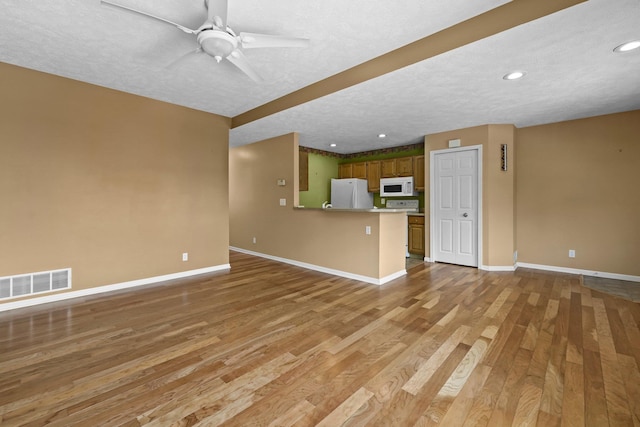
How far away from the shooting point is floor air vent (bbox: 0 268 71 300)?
2824mm

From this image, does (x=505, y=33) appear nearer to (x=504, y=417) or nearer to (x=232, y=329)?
(x=504, y=417)

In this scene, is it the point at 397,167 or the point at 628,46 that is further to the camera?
the point at 397,167

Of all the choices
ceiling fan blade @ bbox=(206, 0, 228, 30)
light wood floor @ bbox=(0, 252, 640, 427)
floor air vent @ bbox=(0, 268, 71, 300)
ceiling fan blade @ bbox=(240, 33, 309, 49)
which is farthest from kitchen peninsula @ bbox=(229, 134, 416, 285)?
floor air vent @ bbox=(0, 268, 71, 300)

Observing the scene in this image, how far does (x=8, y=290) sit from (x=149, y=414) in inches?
110

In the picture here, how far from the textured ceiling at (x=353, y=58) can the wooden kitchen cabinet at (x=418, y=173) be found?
157 centimetres

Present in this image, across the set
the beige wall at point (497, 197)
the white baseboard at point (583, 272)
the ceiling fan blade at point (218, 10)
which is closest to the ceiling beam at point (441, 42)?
the ceiling fan blade at point (218, 10)

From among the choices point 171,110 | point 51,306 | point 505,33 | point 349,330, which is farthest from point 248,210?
point 505,33

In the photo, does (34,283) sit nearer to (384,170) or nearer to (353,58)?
(353,58)

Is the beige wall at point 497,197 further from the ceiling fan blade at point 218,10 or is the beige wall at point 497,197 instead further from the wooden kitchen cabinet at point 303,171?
the ceiling fan blade at point 218,10

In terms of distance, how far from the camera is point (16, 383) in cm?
168

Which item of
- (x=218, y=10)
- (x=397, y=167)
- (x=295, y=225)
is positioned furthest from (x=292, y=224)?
(x=218, y=10)

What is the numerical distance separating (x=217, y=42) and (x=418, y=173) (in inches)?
187

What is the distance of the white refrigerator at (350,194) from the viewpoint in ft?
20.6

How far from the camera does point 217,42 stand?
200 cm
